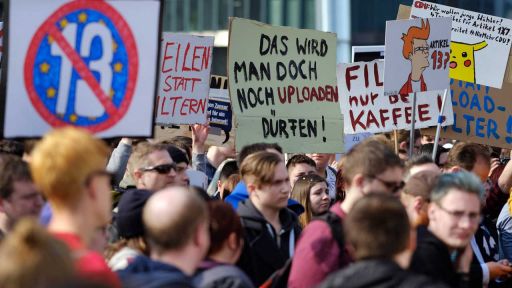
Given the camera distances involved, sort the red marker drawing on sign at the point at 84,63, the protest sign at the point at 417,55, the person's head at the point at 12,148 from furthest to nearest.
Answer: the protest sign at the point at 417,55
the person's head at the point at 12,148
the red marker drawing on sign at the point at 84,63

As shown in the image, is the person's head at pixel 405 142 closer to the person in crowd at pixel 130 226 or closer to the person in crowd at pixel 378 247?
the person in crowd at pixel 130 226

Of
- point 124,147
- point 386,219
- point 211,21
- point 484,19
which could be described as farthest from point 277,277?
point 211,21

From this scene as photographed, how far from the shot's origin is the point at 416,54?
9656 millimetres

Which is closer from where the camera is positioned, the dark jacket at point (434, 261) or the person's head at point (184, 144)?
the dark jacket at point (434, 261)

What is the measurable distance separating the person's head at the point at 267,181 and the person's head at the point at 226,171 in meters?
1.78

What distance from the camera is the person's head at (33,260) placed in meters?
3.18

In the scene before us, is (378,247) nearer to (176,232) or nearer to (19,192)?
(176,232)

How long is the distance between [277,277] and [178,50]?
Answer: 4.28 metres

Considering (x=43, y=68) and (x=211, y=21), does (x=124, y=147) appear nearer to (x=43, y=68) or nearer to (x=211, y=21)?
(x=43, y=68)

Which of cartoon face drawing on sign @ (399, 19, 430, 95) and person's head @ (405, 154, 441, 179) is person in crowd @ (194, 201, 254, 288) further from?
cartoon face drawing on sign @ (399, 19, 430, 95)

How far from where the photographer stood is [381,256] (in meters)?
4.46

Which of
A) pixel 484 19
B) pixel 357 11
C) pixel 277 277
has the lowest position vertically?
pixel 277 277

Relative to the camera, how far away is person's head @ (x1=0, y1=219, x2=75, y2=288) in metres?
3.18

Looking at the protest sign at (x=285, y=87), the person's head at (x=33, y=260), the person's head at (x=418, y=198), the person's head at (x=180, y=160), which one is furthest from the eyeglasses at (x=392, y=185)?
the protest sign at (x=285, y=87)
